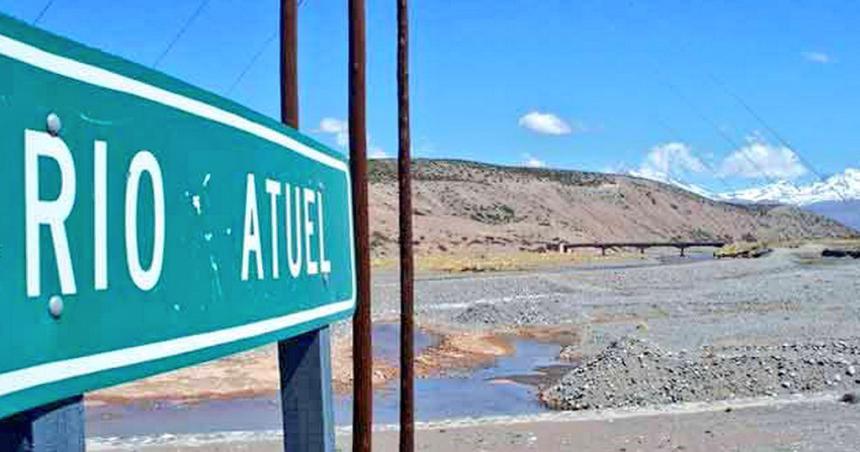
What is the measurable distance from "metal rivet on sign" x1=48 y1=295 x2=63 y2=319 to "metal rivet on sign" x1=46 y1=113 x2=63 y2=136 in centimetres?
25

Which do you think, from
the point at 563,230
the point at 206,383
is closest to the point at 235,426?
the point at 206,383

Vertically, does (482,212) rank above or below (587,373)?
above

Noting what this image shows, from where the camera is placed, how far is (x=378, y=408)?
26.0 meters

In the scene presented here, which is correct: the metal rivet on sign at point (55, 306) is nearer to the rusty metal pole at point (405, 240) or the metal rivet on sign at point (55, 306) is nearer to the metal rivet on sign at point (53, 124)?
the metal rivet on sign at point (53, 124)

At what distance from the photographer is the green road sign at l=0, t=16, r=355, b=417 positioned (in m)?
1.74

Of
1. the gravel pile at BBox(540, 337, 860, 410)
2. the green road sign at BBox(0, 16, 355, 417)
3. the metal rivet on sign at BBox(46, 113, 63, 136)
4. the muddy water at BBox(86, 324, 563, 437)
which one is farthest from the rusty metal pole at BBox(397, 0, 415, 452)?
the gravel pile at BBox(540, 337, 860, 410)

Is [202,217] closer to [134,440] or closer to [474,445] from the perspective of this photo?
[474,445]

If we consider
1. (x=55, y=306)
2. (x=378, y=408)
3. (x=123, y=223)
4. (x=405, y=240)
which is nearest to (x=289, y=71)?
(x=405, y=240)

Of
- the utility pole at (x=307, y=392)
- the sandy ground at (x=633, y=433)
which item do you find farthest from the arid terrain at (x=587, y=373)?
the utility pole at (x=307, y=392)

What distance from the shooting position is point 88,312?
192 centimetres

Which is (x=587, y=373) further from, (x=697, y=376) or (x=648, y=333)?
(x=648, y=333)

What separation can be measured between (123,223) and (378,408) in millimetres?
24324

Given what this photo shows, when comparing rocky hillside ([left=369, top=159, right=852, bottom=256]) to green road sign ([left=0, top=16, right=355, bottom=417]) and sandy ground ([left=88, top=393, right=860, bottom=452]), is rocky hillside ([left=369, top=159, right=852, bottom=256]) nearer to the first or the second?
sandy ground ([left=88, top=393, right=860, bottom=452])

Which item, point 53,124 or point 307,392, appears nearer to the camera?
point 53,124
